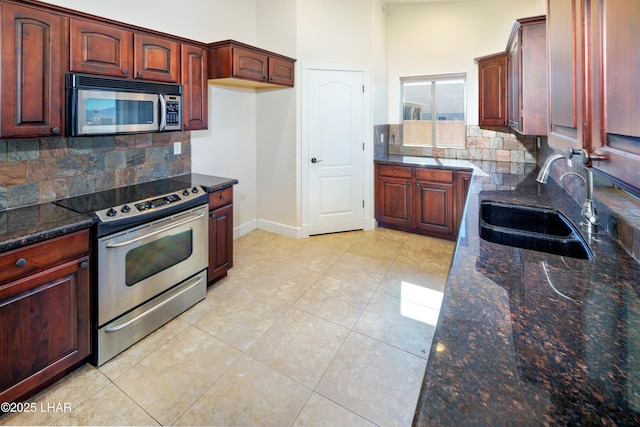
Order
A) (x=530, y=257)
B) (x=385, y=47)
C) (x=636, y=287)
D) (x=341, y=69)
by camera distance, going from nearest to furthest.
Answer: (x=636, y=287) → (x=530, y=257) → (x=341, y=69) → (x=385, y=47)

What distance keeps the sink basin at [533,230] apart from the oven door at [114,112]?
2.44 meters

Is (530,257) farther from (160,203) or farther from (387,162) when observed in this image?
(387,162)

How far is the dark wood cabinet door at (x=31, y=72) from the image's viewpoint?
181 cm

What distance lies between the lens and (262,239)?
439cm

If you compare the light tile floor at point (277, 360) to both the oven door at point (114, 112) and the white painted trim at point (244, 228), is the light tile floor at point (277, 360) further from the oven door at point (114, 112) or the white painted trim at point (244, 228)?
the oven door at point (114, 112)

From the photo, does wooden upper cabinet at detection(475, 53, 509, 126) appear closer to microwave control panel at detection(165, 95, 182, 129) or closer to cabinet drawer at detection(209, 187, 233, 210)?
cabinet drawer at detection(209, 187, 233, 210)

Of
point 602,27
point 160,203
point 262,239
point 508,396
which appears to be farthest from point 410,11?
point 508,396

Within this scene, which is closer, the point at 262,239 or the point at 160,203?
the point at 160,203

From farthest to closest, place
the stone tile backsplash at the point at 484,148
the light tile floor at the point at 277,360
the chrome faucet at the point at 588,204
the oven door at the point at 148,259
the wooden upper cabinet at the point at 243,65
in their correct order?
the stone tile backsplash at the point at 484,148 < the wooden upper cabinet at the point at 243,65 < the oven door at the point at 148,259 < the light tile floor at the point at 277,360 < the chrome faucet at the point at 588,204

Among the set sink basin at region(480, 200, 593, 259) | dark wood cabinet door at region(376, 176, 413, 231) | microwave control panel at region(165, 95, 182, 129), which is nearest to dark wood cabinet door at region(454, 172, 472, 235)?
dark wood cabinet door at region(376, 176, 413, 231)

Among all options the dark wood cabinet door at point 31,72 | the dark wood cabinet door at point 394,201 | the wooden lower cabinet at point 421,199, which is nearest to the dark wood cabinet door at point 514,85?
the wooden lower cabinet at point 421,199

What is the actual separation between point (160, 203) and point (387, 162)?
10.2ft

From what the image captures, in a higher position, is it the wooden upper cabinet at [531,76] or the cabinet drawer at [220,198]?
the wooden upper cabinet at [531,76]

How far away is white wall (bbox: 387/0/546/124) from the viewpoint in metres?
4.44
